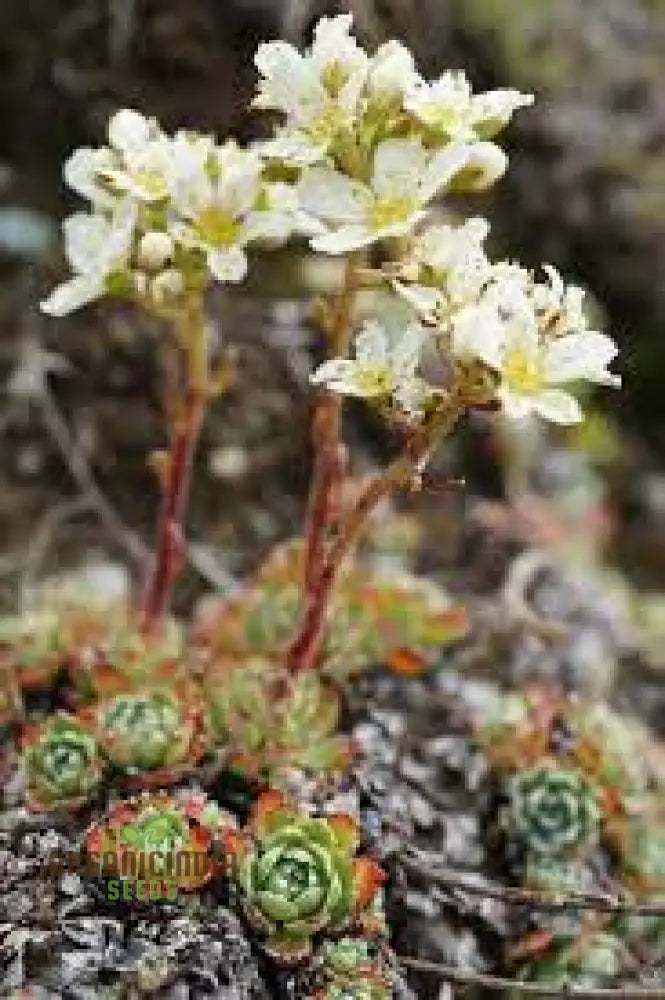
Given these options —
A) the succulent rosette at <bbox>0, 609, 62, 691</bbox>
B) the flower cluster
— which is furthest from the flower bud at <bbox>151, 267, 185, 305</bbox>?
the succulent rosette at <bbox>0, 609, 62, 691</bbox>

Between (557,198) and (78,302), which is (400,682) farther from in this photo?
(557,198)

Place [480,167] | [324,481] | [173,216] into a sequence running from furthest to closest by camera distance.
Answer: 1. [324,481]
2. [173,216]
3. [480,167]

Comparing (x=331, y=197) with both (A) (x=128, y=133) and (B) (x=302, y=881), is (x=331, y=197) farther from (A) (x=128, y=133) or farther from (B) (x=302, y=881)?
(B) (x=302, y=881)

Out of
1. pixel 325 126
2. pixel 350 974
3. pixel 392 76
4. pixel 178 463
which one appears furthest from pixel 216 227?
pixel 350 974

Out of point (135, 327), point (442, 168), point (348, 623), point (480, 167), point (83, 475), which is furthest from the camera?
point (135, 327)

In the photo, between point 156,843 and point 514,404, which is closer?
point 514,404

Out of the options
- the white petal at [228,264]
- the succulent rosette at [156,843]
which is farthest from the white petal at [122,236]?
the succulent rosette at [156,843]

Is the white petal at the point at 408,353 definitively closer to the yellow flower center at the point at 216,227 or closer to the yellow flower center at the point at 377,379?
the yellow flower center at the point at 377,379

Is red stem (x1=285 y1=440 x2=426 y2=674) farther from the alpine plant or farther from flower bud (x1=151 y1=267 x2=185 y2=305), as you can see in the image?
flower bud (x1=151 y1=267 x2=185 y2=305)
